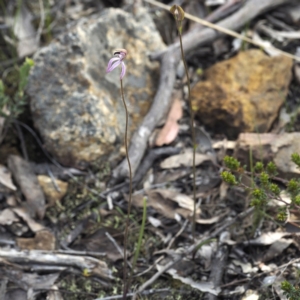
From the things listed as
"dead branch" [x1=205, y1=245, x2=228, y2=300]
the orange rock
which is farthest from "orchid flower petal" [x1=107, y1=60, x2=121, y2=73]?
the orange rock

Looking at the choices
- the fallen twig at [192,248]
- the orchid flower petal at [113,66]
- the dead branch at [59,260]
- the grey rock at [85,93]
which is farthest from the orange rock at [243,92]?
the orchid flower petal at [113,66]

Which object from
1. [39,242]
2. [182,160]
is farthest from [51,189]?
[182,160]

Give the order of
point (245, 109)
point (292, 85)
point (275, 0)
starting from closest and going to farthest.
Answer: point (245, 109) → point (292, 85) → point (275, 0)

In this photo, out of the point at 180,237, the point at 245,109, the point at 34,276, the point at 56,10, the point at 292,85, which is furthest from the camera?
the point at 56,10

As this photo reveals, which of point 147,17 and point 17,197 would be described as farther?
point 147,17

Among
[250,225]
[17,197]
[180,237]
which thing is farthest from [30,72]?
[250,225]

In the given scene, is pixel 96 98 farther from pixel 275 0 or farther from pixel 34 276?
pixel 275 0

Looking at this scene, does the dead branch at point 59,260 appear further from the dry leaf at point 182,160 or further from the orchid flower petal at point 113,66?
the orchid flower petal at point 113,66
